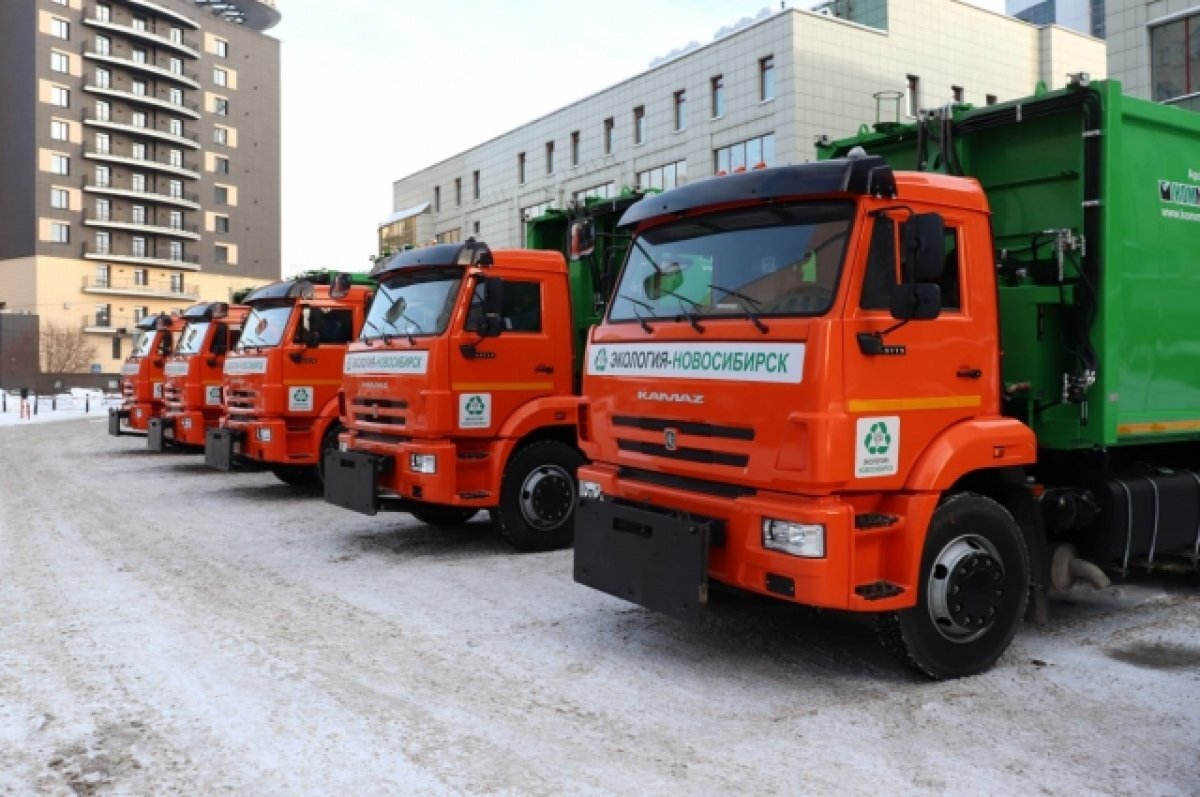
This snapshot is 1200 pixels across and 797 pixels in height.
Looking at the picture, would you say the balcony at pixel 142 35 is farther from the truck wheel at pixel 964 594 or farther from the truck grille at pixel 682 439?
the truck wheel at pixel 964 594

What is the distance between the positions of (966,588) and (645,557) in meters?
1.70

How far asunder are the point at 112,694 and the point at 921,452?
432 centimetres

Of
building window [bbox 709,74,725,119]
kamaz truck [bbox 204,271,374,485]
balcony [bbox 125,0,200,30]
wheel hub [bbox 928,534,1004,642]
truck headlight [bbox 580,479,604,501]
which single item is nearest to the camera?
wheel hub [bbox 928,534,1004,642]

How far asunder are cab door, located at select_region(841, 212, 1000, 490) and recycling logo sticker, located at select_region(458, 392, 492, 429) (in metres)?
4.43

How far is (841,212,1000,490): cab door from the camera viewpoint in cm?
481

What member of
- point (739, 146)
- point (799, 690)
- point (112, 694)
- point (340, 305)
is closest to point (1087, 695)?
point (799, 690)

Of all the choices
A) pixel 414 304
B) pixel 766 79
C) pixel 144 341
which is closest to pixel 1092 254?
pixel 414 304

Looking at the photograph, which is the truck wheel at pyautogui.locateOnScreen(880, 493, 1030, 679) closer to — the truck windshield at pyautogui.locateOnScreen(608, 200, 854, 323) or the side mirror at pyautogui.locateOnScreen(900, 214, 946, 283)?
the side mirror at pyautogui.locateOnScreen(900, 214, 946, 283)

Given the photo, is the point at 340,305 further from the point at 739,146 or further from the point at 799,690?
the point at 739,146

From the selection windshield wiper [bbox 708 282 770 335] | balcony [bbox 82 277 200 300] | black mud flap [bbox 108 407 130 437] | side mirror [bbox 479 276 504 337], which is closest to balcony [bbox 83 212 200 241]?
balcony [bbox 82 277 200 300]

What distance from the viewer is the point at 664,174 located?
42375 millimetres

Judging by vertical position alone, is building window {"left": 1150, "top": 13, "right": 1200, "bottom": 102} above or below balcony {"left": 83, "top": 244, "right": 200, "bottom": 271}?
below

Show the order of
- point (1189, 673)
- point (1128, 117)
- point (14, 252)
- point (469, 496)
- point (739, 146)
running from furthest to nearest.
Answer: point (14, 252)
point (739, 146)
point (469, 496)
point (1128, 117)
point (1189, 673)

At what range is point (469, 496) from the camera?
849 cm
